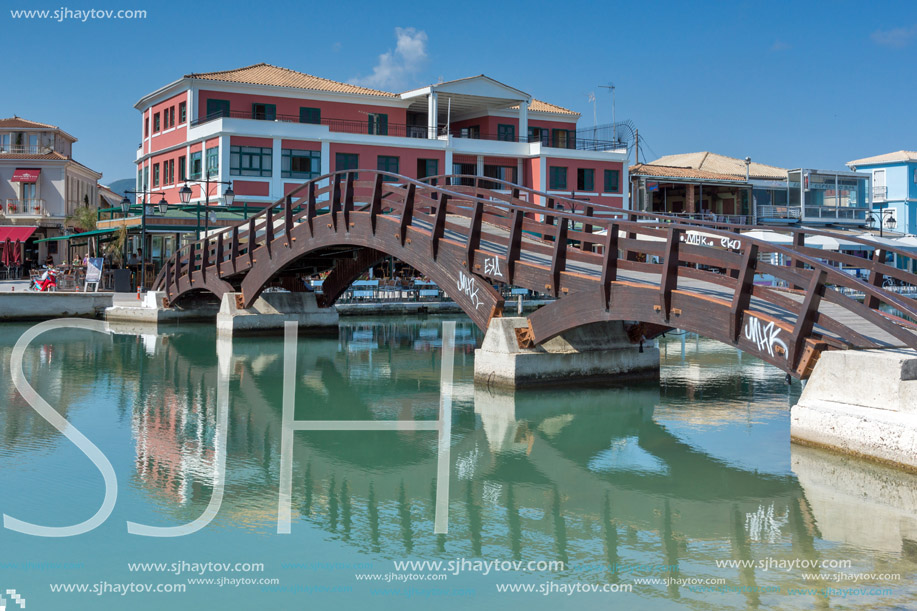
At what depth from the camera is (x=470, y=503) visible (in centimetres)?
1091

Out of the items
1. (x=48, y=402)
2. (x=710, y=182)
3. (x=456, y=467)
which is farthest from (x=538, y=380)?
(x=710, y=182)

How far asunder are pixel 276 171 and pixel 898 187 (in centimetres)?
4766

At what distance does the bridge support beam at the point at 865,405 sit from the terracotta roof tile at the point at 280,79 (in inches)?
1738

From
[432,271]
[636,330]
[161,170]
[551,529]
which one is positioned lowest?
[551,529]

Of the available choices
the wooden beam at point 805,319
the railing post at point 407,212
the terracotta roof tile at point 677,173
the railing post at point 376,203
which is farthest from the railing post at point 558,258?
the terracotta roof tile at point 677,173

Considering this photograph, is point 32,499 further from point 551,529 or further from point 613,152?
point 613,152

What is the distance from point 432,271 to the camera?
64.5ft

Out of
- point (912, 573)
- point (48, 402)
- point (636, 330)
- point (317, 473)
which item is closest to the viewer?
point (912, 573)

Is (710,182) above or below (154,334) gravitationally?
above

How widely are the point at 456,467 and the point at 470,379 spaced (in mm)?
8436

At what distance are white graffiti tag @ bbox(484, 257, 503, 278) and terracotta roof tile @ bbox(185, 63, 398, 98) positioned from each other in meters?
36.5

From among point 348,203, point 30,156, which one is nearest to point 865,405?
point 348,203

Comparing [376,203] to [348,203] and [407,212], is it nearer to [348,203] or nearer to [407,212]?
[407,212]

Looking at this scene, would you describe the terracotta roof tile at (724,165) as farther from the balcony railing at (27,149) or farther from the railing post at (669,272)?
the railing post at (669,272)
